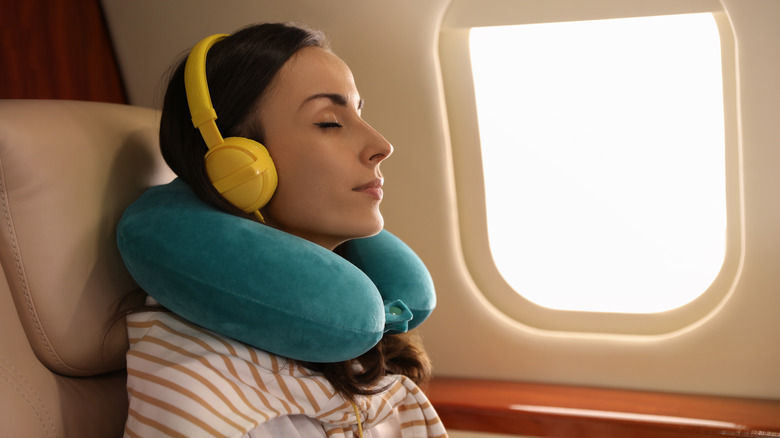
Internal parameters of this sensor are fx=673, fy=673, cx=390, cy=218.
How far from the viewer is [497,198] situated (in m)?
1.89

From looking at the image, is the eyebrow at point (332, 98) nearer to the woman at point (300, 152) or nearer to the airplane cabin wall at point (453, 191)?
the woman at point (300, 152)

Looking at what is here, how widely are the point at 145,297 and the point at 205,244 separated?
0.87 ft

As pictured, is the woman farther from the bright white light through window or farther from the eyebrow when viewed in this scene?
A: the bright white light through window

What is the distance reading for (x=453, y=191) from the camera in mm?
1865

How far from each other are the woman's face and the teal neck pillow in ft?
0.49

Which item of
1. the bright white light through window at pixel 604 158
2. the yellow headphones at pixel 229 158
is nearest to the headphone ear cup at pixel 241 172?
the yellow headphones at pixel 229 158

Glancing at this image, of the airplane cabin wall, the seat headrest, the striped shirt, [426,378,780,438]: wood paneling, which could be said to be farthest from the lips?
[426,378,780,438]: wood paneling

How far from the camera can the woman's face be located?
1162 millimetres

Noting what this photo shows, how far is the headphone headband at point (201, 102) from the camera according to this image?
1114 millimetres

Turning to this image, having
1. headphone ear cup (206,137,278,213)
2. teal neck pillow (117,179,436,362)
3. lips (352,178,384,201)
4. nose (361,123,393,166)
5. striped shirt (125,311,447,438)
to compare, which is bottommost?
striped shirt (125,311,447,438)

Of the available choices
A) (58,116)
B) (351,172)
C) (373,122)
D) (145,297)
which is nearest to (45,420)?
(145,297)

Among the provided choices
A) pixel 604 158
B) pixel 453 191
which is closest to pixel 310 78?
pixel 453 191

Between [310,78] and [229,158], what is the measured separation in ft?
0.71

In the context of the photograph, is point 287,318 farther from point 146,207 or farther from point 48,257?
point 48,257
